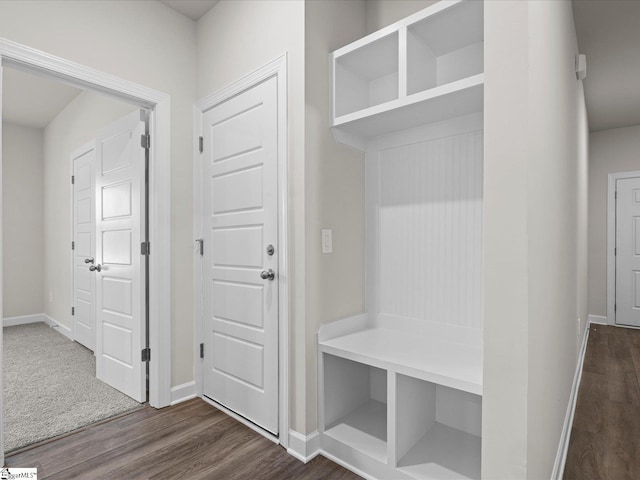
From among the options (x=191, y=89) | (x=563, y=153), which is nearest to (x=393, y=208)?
(x=563, y=153)

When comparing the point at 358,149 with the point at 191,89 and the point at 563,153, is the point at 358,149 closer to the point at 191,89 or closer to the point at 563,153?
the point at 563,153

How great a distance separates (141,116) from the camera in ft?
8.30

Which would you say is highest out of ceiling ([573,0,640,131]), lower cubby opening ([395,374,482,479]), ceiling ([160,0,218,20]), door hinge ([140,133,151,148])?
ceiling ([160,0,218,20])

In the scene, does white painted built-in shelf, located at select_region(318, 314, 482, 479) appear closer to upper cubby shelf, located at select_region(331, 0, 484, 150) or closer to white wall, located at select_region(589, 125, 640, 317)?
upper cubby shelf, located at select_region(331, 0, 484, 150)

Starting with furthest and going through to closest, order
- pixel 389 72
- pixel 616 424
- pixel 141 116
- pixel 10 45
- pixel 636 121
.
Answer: pixel 636 121
pixel 141 116
pixel 616 424
pixel 389 72
pixel 10 45

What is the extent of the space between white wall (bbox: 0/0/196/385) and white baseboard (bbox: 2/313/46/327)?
4.02 metres

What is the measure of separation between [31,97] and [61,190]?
3.69 feet

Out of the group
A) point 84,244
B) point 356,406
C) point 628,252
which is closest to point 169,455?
point 356,406

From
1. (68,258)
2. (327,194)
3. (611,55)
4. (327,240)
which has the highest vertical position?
(611,55)

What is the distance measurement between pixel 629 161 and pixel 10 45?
6.67 m

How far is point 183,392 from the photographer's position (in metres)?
2.57

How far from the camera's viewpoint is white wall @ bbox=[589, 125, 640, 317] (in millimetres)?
5109

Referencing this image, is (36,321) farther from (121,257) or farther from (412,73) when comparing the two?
(412,73)

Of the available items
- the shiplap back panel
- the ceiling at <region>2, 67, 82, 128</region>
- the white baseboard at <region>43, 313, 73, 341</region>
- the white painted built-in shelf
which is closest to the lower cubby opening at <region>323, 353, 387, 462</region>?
the white painted built-in shelf
